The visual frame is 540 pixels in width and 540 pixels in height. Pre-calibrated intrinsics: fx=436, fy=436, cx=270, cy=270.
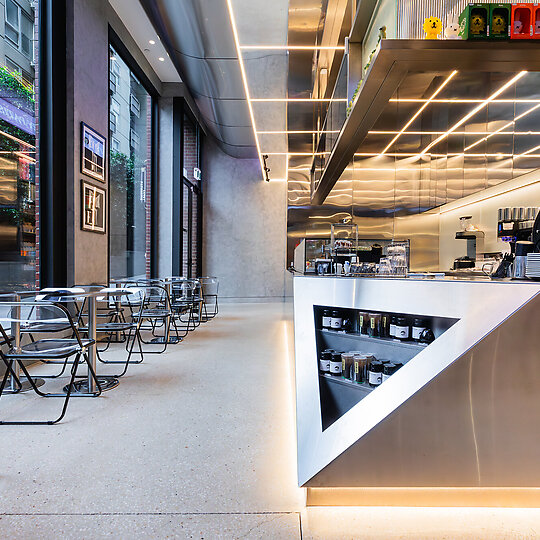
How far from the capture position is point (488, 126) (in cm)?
504

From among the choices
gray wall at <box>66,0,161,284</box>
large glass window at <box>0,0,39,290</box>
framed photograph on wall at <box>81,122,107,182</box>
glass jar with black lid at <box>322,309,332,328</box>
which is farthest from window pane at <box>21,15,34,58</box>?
glass jar with black lid at <box>322,309,332,328</box>

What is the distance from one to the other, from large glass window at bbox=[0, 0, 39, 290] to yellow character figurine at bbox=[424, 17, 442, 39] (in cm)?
377

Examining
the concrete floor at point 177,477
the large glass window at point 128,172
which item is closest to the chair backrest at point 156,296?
the large glass window at point 128,172

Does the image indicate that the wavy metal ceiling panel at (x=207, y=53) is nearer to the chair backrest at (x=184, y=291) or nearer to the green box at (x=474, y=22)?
the green box at (x=474, y=22)

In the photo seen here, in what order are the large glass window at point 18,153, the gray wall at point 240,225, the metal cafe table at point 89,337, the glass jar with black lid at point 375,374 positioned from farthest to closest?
the gray wall at point 240,225 → the large glass window at point 18,153 → the metal cafe table at point 89,337 → the glass jar with black lid at point 375,374

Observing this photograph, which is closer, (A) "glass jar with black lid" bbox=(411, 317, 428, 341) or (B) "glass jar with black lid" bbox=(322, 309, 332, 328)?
(A) "glass jar with black lid" bbox=(411, 317, 428, 341)

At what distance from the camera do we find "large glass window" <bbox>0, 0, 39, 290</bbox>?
417 cm

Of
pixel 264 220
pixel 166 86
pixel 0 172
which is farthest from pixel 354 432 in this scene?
pixel 264 220

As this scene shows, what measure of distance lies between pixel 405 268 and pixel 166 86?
822cm

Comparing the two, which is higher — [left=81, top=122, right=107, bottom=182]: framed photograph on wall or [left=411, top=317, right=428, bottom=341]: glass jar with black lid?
[left=81, top=122, right=107, bottom=182]: framed photograph on wall

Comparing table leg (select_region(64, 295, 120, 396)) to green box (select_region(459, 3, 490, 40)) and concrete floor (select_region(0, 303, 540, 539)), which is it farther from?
green box (select_region(459, 3, 490, 40))

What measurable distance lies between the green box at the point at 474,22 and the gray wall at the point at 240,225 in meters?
10.1

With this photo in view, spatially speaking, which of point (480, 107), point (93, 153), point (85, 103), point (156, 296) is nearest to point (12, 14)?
point (85, 103)

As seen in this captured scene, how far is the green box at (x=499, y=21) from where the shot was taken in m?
2.47
